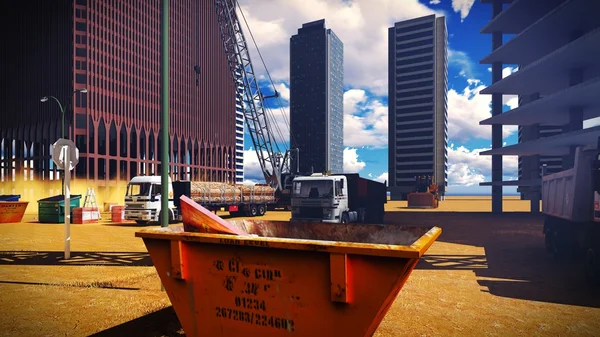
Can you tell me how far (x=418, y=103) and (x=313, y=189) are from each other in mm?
127343

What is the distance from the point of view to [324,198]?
17.7 meters

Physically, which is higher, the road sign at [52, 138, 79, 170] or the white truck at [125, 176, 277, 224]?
the road sign at [52, 138, 79, 170]

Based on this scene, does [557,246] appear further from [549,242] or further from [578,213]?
[578,213]

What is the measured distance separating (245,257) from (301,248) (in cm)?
72

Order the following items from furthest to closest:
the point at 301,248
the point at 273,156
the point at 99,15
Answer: the point at 99,15 < the point at 273,156 < the point at 301,248

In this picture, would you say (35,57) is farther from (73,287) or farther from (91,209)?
(73,287)

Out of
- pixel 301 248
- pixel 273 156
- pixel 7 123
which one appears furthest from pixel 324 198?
pixel 7 123

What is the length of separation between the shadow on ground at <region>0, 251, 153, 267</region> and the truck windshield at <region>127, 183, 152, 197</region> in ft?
32.7

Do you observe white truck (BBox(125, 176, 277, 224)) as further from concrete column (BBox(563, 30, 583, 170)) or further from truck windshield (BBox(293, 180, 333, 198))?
concrete column (BBox(563, 30, 583, 170))

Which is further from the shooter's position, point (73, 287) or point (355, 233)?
point (73, 287)

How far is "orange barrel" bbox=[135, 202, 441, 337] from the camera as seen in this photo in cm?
341

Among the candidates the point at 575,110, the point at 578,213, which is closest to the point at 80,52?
the point at 578,213

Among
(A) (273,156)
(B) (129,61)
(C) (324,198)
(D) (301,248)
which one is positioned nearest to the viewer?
(D) (301,248)

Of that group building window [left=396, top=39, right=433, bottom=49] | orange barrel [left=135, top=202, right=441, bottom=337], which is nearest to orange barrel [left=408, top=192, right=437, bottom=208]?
orange barrel [left=135, top=202, right=441, bottom=337]
